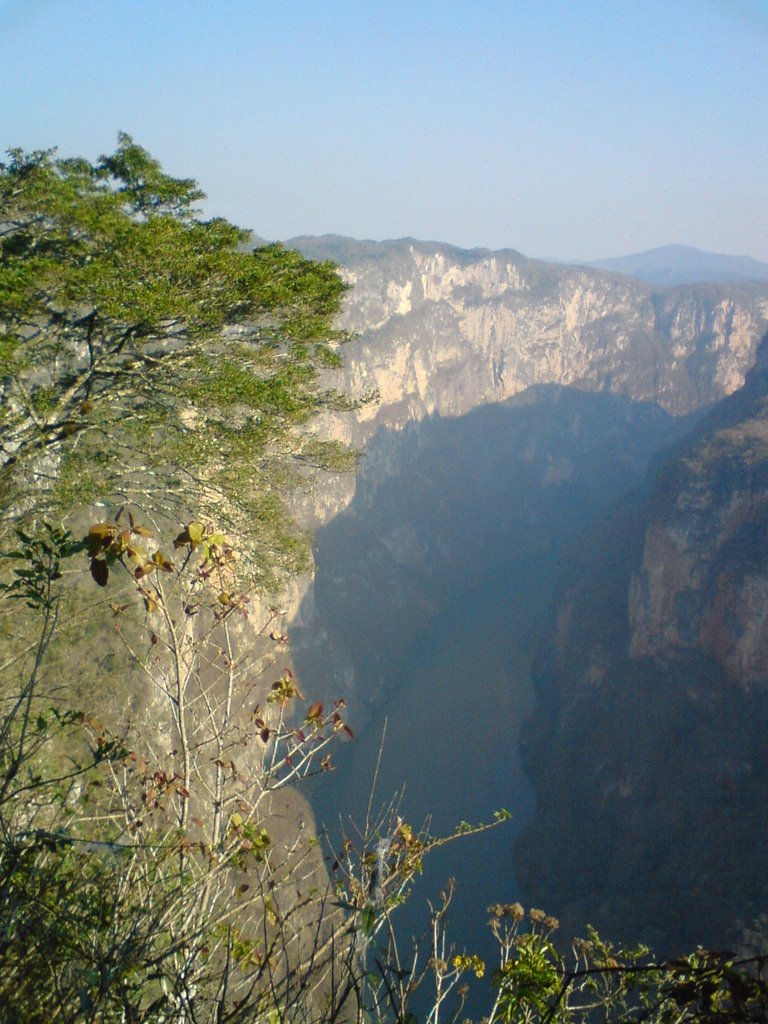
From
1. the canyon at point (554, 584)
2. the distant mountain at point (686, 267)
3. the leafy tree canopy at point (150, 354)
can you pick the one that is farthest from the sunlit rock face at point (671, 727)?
the distant mountain at point (686, 267)

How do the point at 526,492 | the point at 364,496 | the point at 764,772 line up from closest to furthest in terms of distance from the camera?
1. the point at 764,772
2. the point at 364,496
3. the point at 526,492

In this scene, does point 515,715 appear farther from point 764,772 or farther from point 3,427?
point 3,427

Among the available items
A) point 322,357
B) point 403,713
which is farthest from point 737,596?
point 322,357

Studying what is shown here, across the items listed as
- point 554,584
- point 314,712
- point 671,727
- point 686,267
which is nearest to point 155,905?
point 314,712

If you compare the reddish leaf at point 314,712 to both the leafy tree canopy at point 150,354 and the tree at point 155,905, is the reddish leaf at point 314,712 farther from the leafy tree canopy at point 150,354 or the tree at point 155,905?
the leafy tree canopy at point 150,354

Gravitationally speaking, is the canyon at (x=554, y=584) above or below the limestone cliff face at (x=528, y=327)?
below
